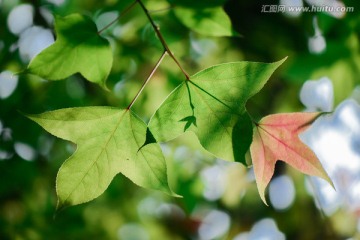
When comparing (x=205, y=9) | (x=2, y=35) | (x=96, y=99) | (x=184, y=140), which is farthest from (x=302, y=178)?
(x=2, y=35)

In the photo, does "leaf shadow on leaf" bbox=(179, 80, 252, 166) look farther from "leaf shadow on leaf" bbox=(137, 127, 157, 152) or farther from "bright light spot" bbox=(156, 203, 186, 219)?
"bright light spot" bbox=(156, 203, 186, 219)

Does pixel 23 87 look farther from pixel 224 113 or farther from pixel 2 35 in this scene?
pixel 224 113

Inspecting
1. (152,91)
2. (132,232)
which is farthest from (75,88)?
(132,232)

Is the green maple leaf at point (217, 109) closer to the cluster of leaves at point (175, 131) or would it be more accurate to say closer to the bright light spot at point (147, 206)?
the cluster of leaves at point (175, 131)

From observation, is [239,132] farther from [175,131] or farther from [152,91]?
[152,91]

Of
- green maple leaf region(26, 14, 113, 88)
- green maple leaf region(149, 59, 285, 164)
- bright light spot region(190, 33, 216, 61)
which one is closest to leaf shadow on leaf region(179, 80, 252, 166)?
green maple leaf region(149, 59, 285, 164)

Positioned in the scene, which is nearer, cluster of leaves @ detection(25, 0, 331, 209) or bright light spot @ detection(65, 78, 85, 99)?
cluster of leaves @ detection(25, 0, 331, 209)

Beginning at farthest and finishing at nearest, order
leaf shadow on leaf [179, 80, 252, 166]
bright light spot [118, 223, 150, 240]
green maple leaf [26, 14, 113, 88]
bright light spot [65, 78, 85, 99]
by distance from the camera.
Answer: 1. bright light spot [118, 223, 150, 240]
2. bright light spot [65, 78, 85, 99]
3. green maple leaf [26, 14, 113, 88]
4. leaf shadow on leaf [179, 80, 252, 166]
